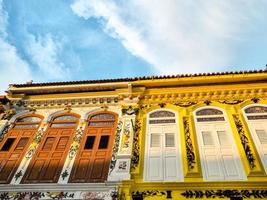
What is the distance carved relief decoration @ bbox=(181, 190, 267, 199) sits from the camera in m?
7.15

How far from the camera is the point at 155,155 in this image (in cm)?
860

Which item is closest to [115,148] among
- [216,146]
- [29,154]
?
[29,154]

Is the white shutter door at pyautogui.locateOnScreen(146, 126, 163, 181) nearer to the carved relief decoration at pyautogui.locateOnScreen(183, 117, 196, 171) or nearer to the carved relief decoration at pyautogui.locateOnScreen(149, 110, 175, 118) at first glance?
the carved relief decoration at pyautogui.locateOnScreen(149, 110, 175, 118)

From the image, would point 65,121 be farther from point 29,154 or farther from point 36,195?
point 36,195

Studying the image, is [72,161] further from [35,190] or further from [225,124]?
[225,124]

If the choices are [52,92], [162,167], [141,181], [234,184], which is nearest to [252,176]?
[234,184]

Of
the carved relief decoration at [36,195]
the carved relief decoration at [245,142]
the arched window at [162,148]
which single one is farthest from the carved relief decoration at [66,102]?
the carved relief decoration at [245,142]

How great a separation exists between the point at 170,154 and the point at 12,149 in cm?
520

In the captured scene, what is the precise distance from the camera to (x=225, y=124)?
30.7ft

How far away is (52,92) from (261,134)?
7.77 meters

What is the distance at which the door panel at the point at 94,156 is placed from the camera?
8227mm

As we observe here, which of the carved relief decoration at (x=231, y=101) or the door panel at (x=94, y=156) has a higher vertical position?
the carved relief decoration at (x=231, y=101)

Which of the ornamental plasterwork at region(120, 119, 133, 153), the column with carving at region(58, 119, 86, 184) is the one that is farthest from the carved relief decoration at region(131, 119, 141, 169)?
the column with carving at region(58, 119, 86, 184)

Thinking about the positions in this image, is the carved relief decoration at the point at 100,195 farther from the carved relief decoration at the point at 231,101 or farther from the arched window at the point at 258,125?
the carved relief decoration at the point at 231,101
